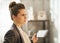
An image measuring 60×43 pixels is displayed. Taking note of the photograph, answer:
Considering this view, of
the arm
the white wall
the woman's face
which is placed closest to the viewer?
the arm

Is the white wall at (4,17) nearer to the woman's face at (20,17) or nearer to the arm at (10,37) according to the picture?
the woman's face at (20,17)

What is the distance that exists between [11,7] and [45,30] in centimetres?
230

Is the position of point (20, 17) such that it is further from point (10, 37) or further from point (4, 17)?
point (4, 17)

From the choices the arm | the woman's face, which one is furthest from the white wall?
the arm

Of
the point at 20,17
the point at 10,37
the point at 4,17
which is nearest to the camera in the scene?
the point at 10,37

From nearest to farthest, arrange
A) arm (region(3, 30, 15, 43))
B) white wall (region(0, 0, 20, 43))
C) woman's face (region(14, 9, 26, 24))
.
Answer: arm (region(3, 30, 15, 43)) < woman's face (region(14, 9, 26, 24)) < white wall (region(0, 0, 20, 43))

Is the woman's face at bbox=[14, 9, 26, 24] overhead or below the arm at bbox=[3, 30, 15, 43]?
overhead

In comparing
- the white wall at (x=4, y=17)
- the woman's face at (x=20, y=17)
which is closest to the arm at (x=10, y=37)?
the woman's face at (x=20, y=17)

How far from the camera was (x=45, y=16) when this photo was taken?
4.16 meters

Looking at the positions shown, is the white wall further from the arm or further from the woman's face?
the arm

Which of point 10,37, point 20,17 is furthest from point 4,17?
point 10,37

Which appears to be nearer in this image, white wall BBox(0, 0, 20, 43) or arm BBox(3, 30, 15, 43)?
arm BBox(3, 30, 15, 43)

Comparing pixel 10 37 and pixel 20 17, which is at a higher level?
pixel 20 17

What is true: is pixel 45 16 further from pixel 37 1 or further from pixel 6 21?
pixel 6 21
